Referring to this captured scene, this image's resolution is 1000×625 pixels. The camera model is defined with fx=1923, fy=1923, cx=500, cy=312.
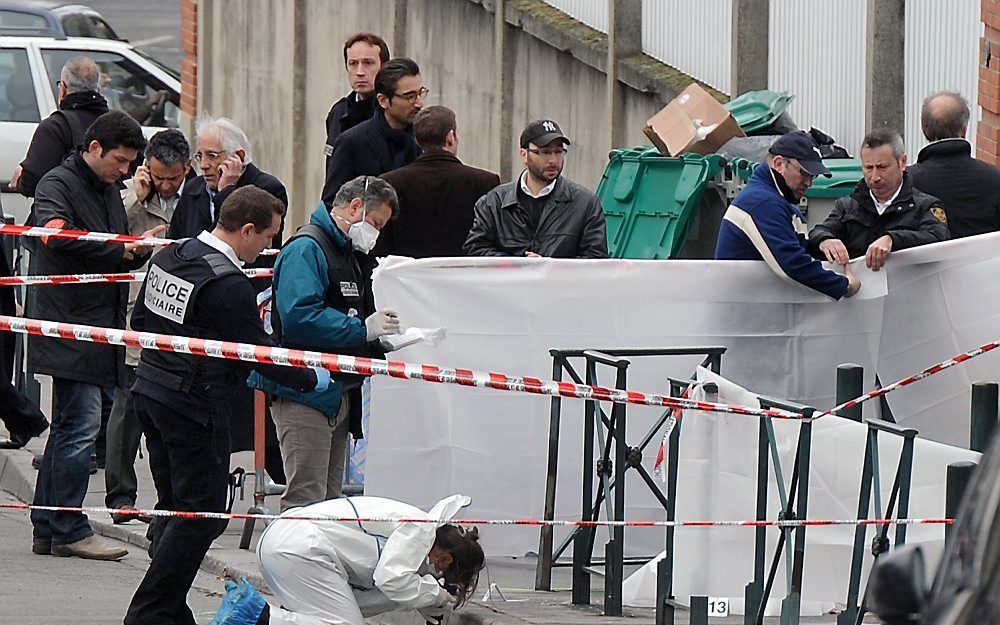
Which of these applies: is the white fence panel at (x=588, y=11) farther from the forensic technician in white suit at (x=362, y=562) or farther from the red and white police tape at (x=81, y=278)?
the forensic technician in white suit at (x=362, y=562)

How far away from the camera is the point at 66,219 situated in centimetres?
836

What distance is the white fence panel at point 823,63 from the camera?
34.7 feet

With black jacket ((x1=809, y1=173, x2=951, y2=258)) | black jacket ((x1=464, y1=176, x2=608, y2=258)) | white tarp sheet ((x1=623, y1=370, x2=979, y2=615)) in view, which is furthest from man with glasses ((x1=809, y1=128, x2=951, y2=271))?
white tarp sheet ((x1=623, y1=370, x2=979, y2=615))

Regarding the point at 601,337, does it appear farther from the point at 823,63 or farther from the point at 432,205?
the point at 823,63

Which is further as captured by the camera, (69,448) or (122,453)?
(122,453)

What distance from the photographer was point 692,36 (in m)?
12.1

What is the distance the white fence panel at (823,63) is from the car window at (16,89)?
28.0 feet

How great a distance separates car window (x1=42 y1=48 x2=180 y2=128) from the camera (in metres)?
17.7

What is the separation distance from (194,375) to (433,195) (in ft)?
7.41

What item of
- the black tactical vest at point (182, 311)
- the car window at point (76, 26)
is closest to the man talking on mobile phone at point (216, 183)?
the black tactical vest at point (182, 311)

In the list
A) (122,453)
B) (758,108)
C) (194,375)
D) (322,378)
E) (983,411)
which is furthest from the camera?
(758,108)

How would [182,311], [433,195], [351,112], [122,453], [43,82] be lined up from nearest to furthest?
[182,311] → [433,195] → [122,453] → [351,112] → [43,82]

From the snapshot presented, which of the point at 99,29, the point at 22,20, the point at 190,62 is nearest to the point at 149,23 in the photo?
the point at 99,29

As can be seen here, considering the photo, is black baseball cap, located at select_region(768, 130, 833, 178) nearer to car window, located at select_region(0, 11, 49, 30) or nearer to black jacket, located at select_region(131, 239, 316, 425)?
black jacket, located at select_region(131, 239, 316, 425)
